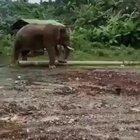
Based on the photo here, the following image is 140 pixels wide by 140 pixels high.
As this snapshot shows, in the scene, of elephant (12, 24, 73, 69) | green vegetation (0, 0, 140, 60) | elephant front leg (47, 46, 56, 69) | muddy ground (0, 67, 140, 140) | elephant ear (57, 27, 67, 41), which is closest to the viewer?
muddy ground (0, 67, 140, 140)

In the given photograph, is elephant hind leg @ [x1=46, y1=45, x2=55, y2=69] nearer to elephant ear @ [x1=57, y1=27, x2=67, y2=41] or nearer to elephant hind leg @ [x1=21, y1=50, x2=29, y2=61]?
elephant ear @ [x1=57, y1=27, x2=67, y2=41]

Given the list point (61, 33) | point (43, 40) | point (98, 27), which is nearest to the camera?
point (43, 40)

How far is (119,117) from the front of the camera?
7902 millimetres

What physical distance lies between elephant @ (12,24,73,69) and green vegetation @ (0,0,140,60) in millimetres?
2332

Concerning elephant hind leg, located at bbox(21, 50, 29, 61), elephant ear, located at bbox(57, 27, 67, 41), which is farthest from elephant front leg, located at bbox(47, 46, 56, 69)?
elephant hind leg, located at bbox(21, 50, 29, 61)

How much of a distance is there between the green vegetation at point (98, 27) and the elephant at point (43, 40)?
91.8 inches

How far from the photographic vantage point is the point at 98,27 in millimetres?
25469

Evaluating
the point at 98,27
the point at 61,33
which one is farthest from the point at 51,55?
the point at 98,27

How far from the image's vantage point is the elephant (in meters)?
16.0

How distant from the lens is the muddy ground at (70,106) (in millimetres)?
6938

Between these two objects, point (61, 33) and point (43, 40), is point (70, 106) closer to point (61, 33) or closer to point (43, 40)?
point (43, 40)

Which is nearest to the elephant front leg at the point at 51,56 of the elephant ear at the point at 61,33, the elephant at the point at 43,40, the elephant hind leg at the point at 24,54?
the elephant at the point at 43,40

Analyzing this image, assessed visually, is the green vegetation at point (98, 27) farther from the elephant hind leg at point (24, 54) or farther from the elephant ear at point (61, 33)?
the elephant ear at point (61, 33)

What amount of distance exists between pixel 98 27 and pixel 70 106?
668 inches
